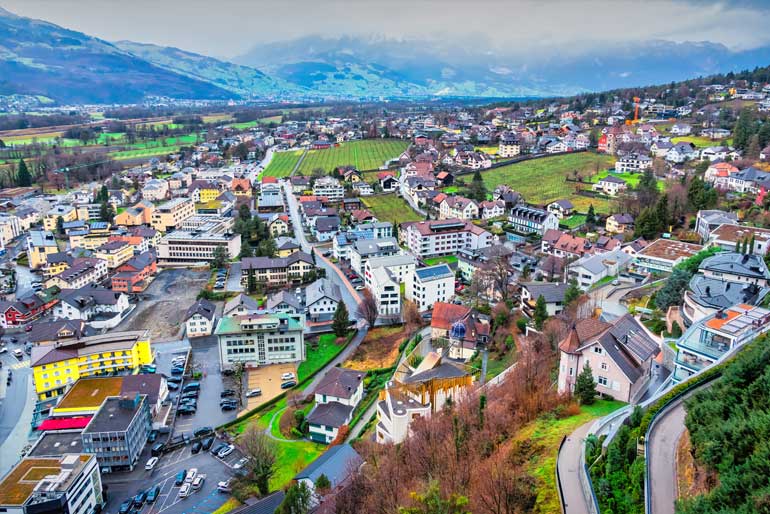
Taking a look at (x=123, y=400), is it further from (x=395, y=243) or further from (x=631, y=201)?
(x=631, y=201)

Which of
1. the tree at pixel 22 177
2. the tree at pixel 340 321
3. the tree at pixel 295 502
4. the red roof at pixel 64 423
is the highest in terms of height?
the tree at pixel 22 177

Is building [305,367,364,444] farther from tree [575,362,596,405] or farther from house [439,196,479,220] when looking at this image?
house [439,196,479,220]

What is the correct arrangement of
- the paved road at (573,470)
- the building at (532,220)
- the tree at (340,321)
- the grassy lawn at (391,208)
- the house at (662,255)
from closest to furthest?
the paved road at (573,470), the tree at (340,321), the house at (662,255), the building at (532,220), the grassy lawn at (391,208)

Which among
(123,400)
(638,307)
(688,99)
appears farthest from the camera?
(688,99)

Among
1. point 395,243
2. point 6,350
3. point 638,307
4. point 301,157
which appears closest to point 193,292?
point 6,350

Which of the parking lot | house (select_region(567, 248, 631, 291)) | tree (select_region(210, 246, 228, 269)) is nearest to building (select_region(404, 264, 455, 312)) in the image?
house (select_region(567, 248, 631, 291))

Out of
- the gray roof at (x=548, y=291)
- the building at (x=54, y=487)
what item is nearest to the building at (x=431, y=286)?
the gray roof at (x=548, y=291)

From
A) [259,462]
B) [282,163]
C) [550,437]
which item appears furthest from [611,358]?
[282,163]

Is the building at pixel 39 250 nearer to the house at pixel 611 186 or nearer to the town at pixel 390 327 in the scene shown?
the town at pixel 390 327
